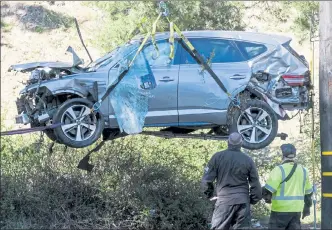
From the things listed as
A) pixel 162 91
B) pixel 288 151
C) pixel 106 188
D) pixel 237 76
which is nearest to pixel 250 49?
pixel 237 76

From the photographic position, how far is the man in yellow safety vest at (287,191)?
945cm

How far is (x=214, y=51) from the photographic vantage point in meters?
11.2

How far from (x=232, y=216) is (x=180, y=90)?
2.38 meters

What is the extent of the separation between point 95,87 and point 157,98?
97 centimetres

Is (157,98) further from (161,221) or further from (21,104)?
(161,221)

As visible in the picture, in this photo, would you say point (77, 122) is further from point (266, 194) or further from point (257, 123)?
point (266, 194)

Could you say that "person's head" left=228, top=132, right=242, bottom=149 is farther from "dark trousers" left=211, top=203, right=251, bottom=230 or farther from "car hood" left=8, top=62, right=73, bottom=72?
"car hood" left=8, top=62, right=73, bottom=72

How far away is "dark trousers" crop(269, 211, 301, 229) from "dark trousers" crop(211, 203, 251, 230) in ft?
1.21

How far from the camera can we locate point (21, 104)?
36.5 ft

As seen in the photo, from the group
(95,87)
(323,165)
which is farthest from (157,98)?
(323,165)

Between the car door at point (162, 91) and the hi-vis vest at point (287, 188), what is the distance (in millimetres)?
2177

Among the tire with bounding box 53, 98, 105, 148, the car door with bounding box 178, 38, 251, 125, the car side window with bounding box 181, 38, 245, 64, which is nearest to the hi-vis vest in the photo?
the car door with bounding box 178, 38, 251, 125

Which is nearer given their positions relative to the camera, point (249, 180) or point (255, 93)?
point (249, 180)

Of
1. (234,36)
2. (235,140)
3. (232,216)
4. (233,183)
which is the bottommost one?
(232,216)
